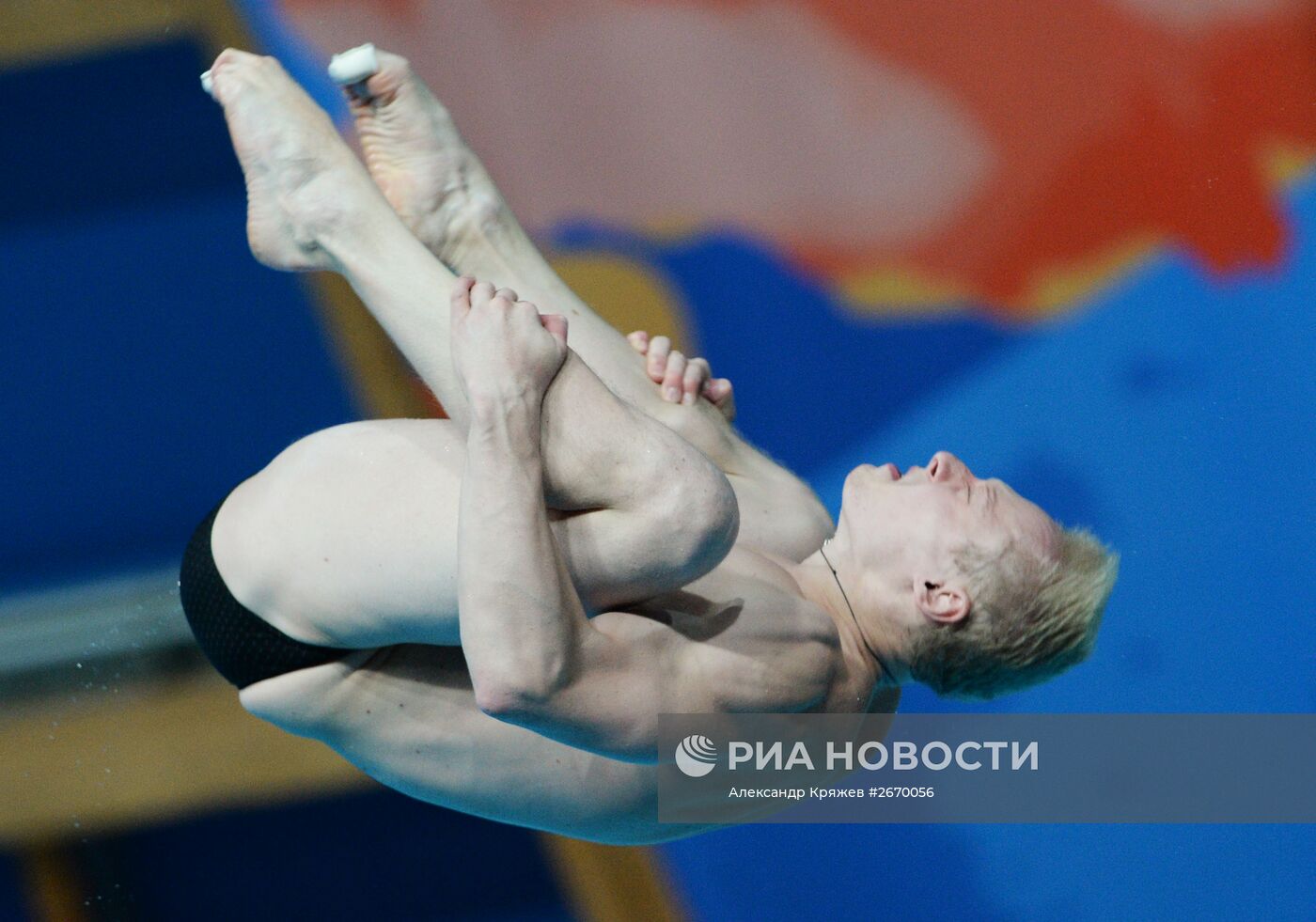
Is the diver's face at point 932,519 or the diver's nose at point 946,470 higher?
the diver's nose at point 946,470

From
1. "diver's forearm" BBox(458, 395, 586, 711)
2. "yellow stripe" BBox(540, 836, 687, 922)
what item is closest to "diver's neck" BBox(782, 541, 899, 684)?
"diver's forearm" BBox(458, 395, 586, 711)

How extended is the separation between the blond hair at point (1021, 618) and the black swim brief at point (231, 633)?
604 mm

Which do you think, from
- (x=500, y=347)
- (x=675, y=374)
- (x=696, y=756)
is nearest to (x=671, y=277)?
(x=675, y=374)

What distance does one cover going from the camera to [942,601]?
1.40 meters

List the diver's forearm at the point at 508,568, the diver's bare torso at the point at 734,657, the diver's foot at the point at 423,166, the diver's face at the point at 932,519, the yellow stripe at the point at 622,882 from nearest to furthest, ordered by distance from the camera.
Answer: the diver's forearm at the point at 508,568, the diver's bare torso at the point at 734,657, the diver's face at the point at 932,519, the diver's foot at the point at 423,166, the yellow stripe at the point at 622,882

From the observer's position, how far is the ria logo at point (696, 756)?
1.34 m

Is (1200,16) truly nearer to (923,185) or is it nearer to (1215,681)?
(923,185)

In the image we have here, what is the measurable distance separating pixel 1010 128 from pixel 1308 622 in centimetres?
110

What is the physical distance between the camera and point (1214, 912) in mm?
2613

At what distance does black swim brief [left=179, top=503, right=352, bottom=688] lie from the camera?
1415 millimetres

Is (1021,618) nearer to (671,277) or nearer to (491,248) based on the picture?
(491,248)

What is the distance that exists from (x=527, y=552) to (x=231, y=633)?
47cm

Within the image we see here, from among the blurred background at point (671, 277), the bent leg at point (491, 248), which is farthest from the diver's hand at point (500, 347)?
the blurred background at point (671, 277)

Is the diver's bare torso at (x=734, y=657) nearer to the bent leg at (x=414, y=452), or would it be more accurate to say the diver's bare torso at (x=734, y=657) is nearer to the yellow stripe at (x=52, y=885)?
the bent leg at (x=414, y=452)
